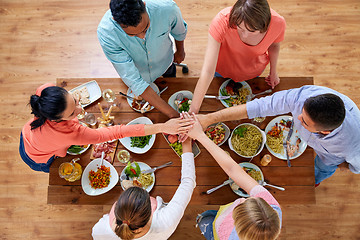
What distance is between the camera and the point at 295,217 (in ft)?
9.20

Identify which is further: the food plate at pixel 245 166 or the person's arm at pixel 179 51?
the person's arm at pixel 179 51

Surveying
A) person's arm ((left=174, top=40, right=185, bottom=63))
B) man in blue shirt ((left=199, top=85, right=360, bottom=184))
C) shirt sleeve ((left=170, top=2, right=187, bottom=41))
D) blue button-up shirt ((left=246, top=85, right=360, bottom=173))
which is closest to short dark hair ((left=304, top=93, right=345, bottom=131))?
man in blue shirt ((left=199, top=85, right=360, bottom=184))

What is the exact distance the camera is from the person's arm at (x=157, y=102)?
6.54 feet

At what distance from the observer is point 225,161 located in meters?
1.82

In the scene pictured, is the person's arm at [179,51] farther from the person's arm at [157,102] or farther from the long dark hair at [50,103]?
the long dark hair at [50,103]

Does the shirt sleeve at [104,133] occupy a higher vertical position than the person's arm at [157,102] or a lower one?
lower

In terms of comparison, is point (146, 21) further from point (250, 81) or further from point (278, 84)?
point (278, 84)

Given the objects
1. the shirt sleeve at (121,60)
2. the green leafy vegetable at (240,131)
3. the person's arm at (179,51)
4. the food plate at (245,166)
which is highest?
the shirt sleeve at (121,60)

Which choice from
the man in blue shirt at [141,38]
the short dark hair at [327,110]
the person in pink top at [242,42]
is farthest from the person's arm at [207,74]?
the short dark hair at [327,110]

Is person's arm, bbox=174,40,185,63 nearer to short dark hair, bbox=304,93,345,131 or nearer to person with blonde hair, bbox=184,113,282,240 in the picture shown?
person with blonde hair, bbox=184,113,282,240

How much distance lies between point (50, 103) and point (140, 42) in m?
0.73

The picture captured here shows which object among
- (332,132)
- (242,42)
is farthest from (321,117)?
(242,42)

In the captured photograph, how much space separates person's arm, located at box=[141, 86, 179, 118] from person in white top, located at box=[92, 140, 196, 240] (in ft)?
1.03

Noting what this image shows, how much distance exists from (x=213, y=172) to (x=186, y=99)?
2.02ft
